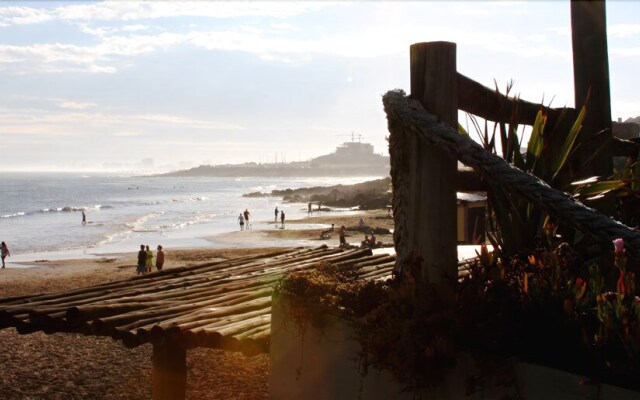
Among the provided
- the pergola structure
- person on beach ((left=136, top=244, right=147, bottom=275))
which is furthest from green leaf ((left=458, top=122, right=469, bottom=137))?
person on beach ((left=136, top=244, right=147, bottom=275))

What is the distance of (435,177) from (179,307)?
3.14 m

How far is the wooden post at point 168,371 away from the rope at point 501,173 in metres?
3.31

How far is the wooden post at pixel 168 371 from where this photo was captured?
18.1ft

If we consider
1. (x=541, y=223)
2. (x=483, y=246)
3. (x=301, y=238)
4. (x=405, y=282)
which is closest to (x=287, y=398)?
(x=405, y=282)

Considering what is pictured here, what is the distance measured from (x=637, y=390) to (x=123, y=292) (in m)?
5.12

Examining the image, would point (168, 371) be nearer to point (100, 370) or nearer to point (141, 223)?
point (100, 370)

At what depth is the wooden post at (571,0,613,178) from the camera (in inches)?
151

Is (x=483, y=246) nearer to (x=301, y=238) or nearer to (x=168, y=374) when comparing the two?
(x=168, y=374)

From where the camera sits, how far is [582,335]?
2330 mm

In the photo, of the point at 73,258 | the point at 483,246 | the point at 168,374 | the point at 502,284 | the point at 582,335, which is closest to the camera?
the point at 582,335

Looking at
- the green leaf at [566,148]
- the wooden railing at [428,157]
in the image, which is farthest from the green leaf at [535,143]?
the wooden railing at [428,157]

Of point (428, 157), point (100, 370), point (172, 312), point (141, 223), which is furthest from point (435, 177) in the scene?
point (141, 223)

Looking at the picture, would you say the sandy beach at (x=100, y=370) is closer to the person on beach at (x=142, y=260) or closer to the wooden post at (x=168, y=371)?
the wooden post at (x=168, y=371)

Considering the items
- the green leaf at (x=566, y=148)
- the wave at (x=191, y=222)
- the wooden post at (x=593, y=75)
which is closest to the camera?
the green leaf at (x=566, y=148)
